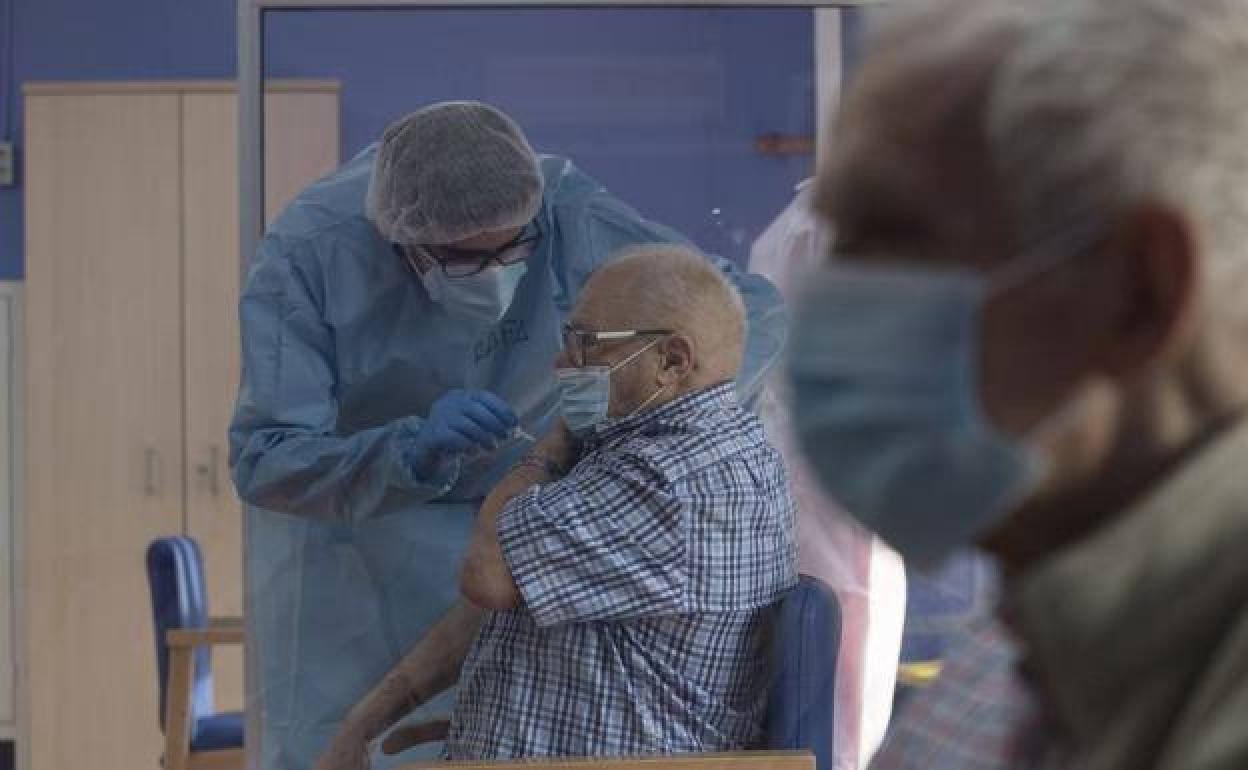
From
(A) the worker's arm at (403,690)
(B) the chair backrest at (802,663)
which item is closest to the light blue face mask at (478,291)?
(A) the worker's arm at (403,690)

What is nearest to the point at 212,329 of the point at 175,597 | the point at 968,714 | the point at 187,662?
the point at 175,597

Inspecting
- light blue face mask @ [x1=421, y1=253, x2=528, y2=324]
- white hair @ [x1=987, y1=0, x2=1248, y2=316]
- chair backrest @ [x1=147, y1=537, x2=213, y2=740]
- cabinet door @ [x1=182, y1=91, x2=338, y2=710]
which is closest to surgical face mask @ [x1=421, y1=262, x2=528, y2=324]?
light blue face mask @ [x1=421, y1=253, x2=528, y2=324]

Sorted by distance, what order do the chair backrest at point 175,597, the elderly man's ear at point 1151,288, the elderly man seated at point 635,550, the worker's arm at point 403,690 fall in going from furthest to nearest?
the chair backrest at point 175,597 → the worker's arm at point 403,690 → the elderly man seated at point 635,550 → the elderly man's ear at point 1151,288

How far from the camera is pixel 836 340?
0.78 m

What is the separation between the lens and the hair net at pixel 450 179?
245 centimetres

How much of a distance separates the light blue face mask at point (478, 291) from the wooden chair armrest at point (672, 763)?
0.56 meters

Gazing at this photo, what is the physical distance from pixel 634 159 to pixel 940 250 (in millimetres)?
1960

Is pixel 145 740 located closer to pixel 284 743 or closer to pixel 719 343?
pixel 284 743

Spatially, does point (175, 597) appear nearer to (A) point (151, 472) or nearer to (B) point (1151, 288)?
(A) point (151, 472)

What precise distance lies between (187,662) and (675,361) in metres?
1.90

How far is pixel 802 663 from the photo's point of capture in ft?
8.09

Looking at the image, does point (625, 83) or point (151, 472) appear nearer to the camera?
point (625, 83)

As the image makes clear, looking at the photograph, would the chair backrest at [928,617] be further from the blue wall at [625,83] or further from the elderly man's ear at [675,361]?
the blue wall at [625,83]

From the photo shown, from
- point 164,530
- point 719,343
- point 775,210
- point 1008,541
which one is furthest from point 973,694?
point 164,530
